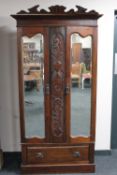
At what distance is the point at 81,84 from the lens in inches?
103

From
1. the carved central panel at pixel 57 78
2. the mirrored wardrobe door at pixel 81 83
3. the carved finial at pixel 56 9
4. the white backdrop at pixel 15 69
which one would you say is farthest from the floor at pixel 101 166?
the carved finial at pixel 56 9

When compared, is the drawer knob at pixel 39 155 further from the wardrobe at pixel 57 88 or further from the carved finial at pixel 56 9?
the carved finial at pixel 56 9

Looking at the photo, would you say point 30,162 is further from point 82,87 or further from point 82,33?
point 82,33

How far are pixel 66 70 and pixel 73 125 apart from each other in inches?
25.2

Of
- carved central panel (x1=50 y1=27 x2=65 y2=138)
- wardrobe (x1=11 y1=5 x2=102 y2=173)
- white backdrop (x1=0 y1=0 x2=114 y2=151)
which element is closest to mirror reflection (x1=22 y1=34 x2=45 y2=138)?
wardrobe (x1=11 y1=5 x2=102 y2=173)

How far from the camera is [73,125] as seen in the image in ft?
8.81

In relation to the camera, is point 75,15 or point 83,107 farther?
point 83,107

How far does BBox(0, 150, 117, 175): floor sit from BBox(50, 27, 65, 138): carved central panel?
2.24 feet

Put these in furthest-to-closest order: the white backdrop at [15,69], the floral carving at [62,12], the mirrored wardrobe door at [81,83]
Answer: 1. the white backdrop at [15,69]
2. the mirrored wardrobe door at [81,83]
3. the floral carving at [62,12]

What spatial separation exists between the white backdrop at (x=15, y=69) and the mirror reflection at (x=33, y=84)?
48cm

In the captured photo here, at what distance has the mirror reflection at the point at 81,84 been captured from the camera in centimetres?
254

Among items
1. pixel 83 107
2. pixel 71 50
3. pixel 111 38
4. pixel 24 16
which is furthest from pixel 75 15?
pixel 83 107

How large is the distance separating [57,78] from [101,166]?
1.27m

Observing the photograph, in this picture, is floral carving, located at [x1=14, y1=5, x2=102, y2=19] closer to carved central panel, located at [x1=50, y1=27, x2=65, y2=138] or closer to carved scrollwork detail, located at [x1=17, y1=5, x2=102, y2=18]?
carved scrollwork detail, located at [x1=17, y1=5, x2=102, y2=18]
